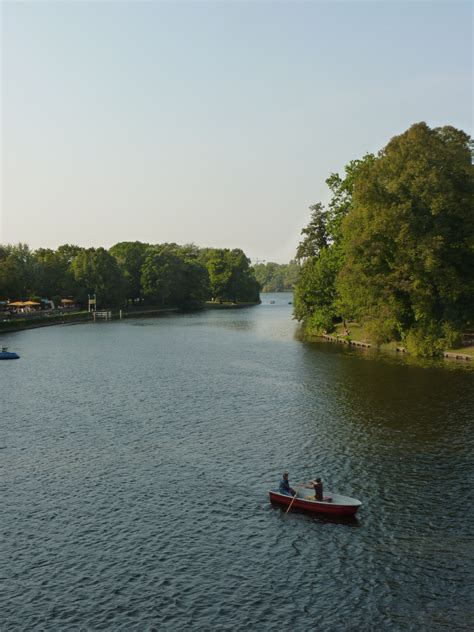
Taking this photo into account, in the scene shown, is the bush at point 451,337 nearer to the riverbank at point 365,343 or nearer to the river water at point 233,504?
the riverbank at point 365,343

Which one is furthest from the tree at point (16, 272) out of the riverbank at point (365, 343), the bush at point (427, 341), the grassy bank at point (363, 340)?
the bush at point (427, 341)

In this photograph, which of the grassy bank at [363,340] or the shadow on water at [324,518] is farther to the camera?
the grassy bank at [363,340]

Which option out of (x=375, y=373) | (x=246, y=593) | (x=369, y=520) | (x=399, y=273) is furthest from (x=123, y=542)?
(x=399, y=273)

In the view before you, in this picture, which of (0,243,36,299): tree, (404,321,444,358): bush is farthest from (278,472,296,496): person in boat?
(0,243,36,299): tree

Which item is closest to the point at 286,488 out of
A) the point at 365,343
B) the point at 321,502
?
the point at 321,502

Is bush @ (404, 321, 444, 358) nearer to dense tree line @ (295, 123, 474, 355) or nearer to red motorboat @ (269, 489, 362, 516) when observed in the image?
dense tree line @ (295, 123, 474, 355)

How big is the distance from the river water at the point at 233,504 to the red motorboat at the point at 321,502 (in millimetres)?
585

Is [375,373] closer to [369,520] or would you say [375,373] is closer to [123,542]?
[369,520]

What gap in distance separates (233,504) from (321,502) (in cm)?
520

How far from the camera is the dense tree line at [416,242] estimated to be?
271 ft

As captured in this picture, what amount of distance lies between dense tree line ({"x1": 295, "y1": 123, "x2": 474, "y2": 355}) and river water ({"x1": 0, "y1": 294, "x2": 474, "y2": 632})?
14.0 m

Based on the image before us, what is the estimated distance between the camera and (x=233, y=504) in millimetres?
36500

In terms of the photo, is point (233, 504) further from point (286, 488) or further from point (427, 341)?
point (427, 341)

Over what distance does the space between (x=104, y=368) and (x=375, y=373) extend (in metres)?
36.5
